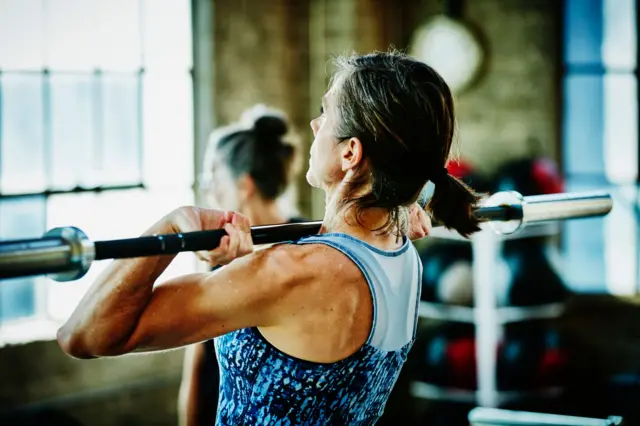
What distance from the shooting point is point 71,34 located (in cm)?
420

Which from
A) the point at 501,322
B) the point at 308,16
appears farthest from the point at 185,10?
the point at 501,322

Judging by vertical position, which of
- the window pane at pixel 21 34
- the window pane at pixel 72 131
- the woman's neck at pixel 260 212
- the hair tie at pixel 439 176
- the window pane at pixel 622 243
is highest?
the window pane at pixel 21 34

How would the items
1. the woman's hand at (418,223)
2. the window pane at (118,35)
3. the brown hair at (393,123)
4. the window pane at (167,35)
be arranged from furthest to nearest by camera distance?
the window pane at (167,35)
the window pane at (118,35)
the woman's hand at (418,223)
the brown hair at (393,123)

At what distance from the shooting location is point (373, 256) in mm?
1493

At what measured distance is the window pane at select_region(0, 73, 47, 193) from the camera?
3.98 metres

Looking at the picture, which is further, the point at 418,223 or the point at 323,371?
the point at 418,223

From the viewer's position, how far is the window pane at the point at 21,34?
3.95m

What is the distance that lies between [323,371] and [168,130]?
331 cm

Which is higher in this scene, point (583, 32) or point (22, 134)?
point (583, 32)

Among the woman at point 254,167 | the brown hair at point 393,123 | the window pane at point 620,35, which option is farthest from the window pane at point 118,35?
the brown hair at point 393,123

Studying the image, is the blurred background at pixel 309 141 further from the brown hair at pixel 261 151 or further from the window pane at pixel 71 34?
the brown hair at pixel 261 151

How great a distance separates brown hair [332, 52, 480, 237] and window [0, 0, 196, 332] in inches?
110

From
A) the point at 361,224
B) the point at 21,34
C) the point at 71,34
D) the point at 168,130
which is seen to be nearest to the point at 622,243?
the point at 168,130

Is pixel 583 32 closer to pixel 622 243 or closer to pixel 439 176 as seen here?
pixel 622 243
